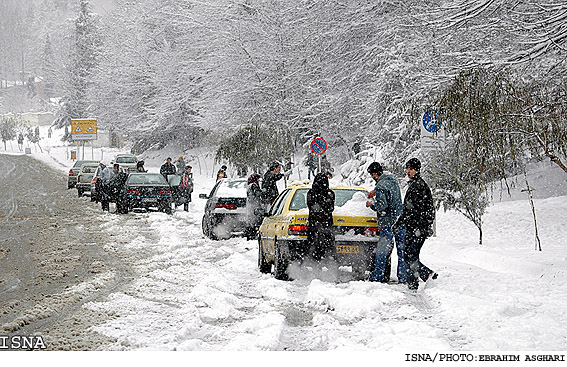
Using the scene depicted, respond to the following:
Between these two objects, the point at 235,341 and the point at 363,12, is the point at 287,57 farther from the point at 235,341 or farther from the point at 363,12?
the point at 235,341

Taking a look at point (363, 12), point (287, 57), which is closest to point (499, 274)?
point (363, 12)

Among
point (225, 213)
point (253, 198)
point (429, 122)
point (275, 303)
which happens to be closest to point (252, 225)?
point (225, 213)

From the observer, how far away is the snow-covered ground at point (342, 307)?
20.8ft

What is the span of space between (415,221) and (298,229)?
182 cm

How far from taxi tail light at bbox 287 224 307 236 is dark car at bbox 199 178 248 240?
20.5 ft

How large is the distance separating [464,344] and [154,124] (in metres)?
47.1

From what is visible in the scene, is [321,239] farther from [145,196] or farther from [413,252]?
[145,196]

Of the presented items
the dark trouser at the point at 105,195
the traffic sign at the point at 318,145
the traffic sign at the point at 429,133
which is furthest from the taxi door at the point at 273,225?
the dark trouser at the point at 105,195

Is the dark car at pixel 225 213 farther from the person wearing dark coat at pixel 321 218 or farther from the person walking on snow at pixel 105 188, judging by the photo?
the person walking on snow at pixel 105 188

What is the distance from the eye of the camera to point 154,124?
169ft

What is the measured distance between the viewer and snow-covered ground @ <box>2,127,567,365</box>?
20.8ft

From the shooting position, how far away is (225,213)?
16234 millimetres

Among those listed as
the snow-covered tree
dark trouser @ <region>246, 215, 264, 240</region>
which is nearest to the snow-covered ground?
dark trouser @ <region>246, 215, 264, 240</region>

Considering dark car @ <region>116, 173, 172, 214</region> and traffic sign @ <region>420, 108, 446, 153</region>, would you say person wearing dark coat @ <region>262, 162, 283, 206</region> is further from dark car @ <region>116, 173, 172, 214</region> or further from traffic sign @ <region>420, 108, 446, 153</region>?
dark car @ <region>116, 173, 172, 214</region>
